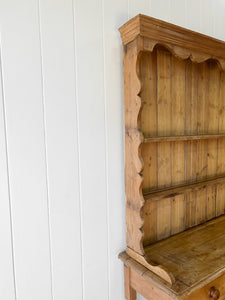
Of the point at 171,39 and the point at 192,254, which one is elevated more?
the point at 171,39

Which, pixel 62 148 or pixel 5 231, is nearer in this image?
pixel 5 231

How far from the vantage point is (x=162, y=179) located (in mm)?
1459

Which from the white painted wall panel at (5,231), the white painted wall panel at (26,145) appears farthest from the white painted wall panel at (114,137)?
the white painted wall panel at (5,231)

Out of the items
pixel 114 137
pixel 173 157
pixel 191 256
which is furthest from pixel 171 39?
pixel 191 256

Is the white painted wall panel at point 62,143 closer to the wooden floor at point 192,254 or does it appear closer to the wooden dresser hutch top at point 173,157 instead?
the wooden dresser hutch top at point 173,157

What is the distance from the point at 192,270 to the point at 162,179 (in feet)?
1.74

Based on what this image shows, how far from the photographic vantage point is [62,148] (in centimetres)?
110

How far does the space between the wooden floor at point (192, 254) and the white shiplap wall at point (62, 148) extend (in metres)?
0.25

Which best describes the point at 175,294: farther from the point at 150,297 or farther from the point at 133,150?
the point at 133,150

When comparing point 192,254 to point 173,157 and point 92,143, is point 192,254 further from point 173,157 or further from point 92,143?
point 92,143

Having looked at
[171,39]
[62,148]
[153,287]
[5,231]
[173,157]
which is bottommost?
[153,287]

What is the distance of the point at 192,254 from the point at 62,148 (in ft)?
3.09

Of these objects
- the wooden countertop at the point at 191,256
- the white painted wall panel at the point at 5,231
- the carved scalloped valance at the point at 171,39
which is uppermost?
the carved scalloped valance at the point at 171,39

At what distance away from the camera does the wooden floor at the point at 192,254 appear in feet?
3.61
